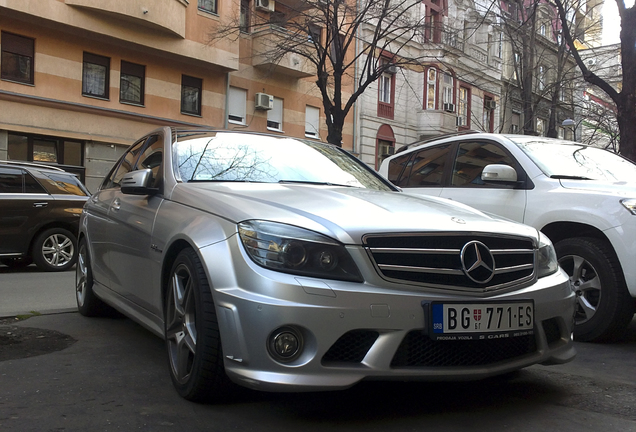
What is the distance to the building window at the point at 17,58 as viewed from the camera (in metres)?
17.4

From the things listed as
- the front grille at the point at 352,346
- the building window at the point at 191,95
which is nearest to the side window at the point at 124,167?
the front grille at the point at 352,346

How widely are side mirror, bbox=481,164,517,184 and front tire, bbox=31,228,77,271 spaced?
7.17 metres

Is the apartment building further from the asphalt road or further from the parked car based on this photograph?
the asphalt road

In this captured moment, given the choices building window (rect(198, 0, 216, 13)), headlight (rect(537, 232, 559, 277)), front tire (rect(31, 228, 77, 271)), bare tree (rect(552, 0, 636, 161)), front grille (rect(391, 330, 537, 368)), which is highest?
building window (rect(198, 0, 216, 13))

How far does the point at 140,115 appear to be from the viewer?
66.5ft

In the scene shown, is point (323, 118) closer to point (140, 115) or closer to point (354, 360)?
point (140, 115)

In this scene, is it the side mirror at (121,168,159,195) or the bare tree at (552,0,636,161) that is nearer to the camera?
the side mirror at (121,168,159,195)

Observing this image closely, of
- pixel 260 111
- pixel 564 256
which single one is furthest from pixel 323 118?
pixel 564 256

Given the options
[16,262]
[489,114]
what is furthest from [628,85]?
[489,114]

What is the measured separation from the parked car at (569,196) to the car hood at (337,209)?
1667 mm

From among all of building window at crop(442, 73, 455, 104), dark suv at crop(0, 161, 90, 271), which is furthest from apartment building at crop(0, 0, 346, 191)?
building window at crop(442, 73, 455, 104)

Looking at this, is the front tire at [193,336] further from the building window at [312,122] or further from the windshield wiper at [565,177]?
the building window at [312,122]

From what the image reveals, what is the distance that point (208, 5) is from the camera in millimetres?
22078

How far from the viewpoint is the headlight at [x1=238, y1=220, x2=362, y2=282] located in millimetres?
2910
